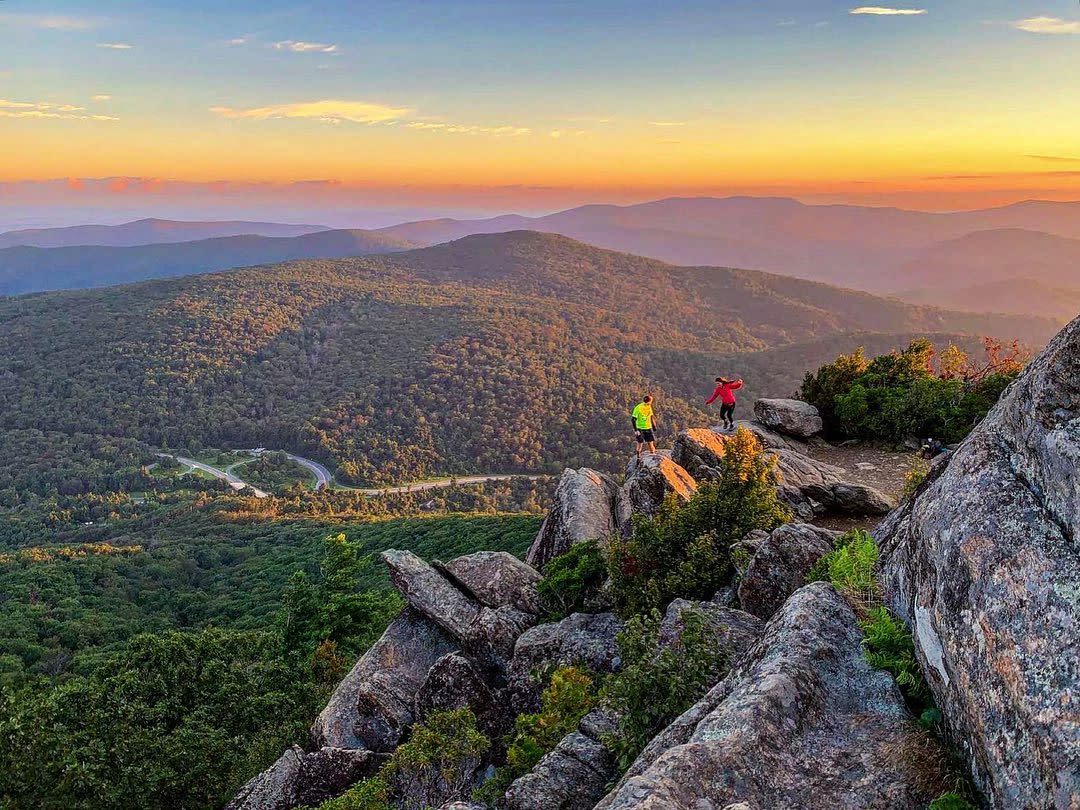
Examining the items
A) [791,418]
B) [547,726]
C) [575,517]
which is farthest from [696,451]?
[547,726]

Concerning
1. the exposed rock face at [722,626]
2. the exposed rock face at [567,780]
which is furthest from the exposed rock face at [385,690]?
the exposed rock face at [722,626]

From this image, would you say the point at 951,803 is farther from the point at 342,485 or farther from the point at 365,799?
the point at 342,485

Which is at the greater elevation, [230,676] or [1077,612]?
[1077,612]

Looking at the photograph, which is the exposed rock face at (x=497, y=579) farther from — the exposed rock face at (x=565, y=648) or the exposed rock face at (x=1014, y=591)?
the exposed rock face at (x=1014, y=591)

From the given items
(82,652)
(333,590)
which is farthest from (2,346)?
(333,590)

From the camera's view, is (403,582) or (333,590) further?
(333,590)

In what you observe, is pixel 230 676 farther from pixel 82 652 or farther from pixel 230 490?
A: pixel 230 490
